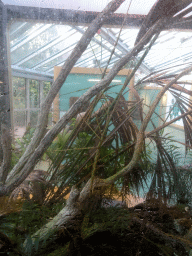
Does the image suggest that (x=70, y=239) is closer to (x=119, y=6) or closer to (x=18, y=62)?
(x=18, y=62)

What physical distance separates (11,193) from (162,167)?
17.7 inches

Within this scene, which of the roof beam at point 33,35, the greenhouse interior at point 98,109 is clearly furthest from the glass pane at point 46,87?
the roof beam at point 33,35

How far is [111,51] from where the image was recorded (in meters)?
0.54

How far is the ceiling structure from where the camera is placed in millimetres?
537

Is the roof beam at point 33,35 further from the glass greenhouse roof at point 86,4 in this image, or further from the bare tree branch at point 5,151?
the bare tree branch at point 5,151

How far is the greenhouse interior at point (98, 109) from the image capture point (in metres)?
0.52

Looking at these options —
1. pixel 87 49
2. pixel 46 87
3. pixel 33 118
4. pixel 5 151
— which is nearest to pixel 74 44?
pixel 87 49

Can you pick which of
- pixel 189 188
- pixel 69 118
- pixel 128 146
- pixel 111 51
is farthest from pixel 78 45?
pixel 189 188

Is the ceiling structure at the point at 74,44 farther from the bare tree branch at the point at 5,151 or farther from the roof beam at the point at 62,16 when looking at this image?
the bare tree branch at the point at 5,151

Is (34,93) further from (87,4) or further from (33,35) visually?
(87,4)

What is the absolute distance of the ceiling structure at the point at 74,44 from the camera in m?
0.54

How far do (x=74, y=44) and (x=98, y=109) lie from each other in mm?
203

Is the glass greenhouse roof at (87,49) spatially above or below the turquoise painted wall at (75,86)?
above

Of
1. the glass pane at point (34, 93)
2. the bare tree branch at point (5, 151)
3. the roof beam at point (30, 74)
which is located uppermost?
the roof beam at point (30, 74)
